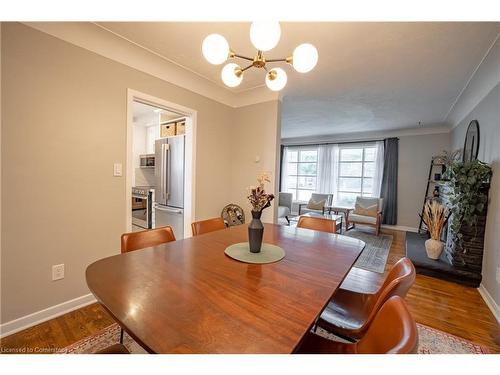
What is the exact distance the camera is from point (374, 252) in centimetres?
362

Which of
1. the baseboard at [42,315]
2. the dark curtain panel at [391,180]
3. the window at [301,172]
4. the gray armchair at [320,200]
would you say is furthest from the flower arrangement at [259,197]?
the window at [301,172]

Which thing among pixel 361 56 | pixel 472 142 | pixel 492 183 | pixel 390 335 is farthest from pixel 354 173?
pixel 390 335

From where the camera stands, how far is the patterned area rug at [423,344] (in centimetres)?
144

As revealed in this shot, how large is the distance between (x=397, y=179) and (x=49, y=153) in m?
6.51

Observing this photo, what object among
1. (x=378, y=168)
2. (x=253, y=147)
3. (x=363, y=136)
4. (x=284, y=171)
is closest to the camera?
(x=253, y=147)

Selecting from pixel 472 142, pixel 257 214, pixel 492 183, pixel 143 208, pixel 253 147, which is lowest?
pixel 143 208

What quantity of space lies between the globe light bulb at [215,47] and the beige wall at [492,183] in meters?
2.65

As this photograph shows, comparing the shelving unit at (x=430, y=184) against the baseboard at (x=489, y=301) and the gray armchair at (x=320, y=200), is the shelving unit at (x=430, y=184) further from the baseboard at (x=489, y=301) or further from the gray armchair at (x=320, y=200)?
the baseboard at (x=489, y=301)

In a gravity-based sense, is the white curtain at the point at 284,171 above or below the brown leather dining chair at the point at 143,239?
above

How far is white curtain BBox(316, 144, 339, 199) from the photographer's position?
250 inches

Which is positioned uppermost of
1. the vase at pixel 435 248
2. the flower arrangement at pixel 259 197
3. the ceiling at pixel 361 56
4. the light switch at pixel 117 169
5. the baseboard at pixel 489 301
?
the ceiling at pixel 361 56

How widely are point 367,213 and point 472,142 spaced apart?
2.28 m

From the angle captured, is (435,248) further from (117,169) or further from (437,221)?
(117,169)

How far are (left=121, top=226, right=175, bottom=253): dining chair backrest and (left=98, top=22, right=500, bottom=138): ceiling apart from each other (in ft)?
5.53
